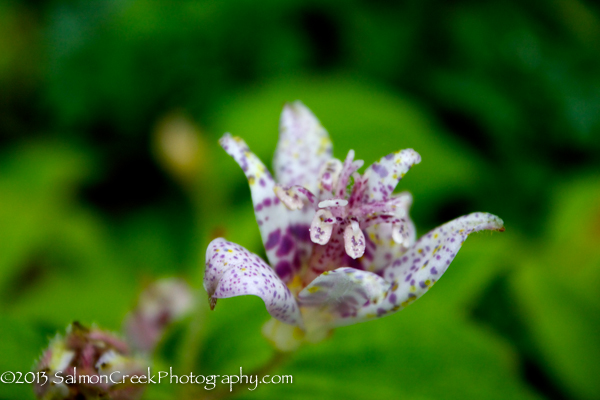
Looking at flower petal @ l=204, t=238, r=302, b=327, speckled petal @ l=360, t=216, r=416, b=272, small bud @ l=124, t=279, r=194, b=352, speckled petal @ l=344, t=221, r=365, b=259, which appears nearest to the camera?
flower petal @ l=204, t=238, r=302, b=327

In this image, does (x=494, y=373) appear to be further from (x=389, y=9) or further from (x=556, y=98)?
(x=389, y=9)

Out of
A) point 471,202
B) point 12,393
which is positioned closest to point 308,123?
point 12,393

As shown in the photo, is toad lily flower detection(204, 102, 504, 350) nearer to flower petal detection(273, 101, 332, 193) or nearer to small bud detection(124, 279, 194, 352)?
flower petal detection(273, 101, 332, 193)

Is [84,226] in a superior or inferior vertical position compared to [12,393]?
superior

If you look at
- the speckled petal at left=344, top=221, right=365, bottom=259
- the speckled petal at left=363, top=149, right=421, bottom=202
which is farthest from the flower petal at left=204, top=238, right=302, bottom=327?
the speckled petal at left=363, top=149, right=421, bottom=202

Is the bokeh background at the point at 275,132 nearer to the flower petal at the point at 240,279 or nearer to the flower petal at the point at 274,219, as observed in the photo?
the flower petal at the point at 274,219

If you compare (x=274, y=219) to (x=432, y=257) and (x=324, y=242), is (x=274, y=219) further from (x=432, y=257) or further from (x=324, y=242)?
(x=432, y=257)
